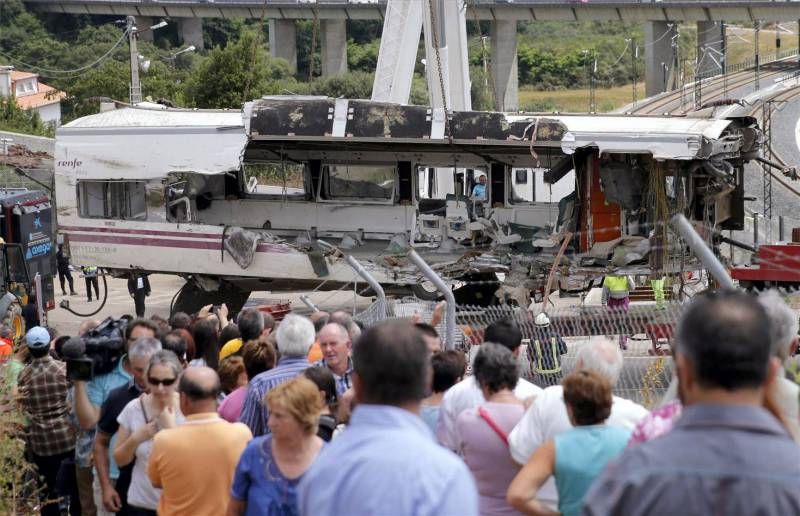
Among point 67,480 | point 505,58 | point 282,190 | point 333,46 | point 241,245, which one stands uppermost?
point 333,46

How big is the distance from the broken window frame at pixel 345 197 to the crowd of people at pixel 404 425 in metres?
12.1

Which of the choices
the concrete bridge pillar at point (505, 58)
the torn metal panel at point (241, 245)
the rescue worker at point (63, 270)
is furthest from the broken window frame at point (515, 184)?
the concrete bridge pillar at point (505, 58)

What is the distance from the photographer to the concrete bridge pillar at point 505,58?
79188 millimetres

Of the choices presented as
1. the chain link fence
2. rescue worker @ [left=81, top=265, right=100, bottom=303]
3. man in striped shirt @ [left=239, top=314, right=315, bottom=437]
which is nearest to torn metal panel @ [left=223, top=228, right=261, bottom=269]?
rescue worker @ [left=81, top=265, right=100, bottom=303]

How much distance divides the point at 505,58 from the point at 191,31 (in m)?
25.8

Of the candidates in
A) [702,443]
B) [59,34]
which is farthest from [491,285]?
[59,34]

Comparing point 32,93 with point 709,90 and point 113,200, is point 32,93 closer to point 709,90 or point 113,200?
point 709,90

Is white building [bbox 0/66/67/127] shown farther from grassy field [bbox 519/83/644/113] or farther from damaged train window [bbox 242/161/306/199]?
damaged train window [bbox 242/161/306/199]

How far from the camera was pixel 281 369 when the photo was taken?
8.04 meters

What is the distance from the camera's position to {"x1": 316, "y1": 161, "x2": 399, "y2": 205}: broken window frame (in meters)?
23.6

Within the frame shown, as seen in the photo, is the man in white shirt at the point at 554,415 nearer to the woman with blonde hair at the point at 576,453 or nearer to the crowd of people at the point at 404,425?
the crowd of people at the point at 404,425

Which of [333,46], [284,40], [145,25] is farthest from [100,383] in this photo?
[145,25]

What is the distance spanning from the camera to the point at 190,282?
2364cm

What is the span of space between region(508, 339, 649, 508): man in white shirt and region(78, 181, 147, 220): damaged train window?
1816 centimetres
